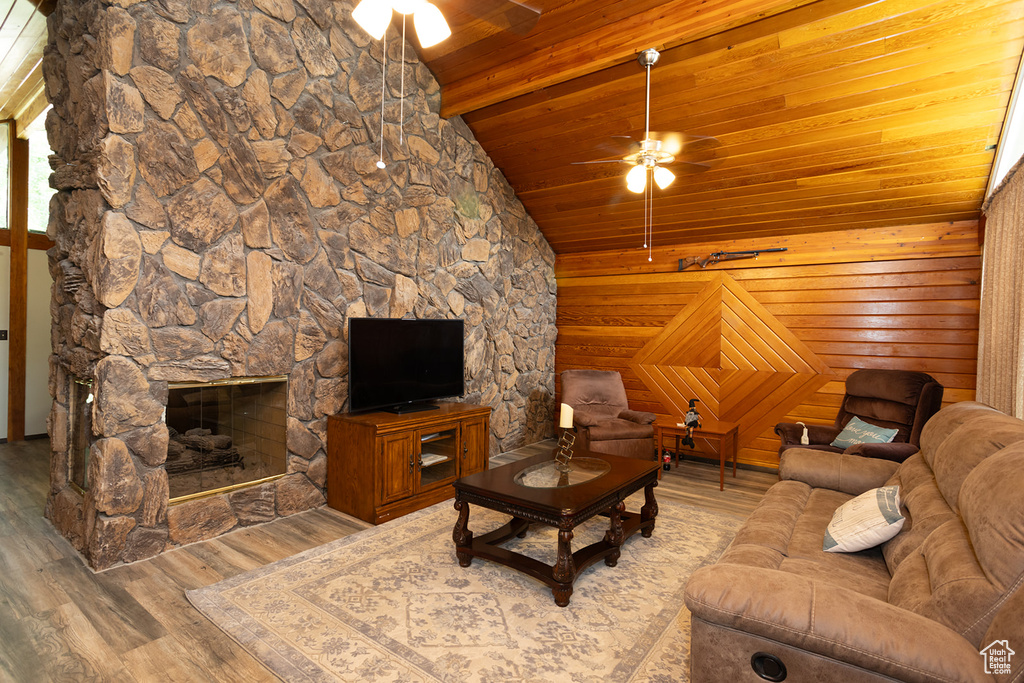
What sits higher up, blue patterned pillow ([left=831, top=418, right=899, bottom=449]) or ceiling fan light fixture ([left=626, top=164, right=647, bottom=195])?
ceiling fan light fixture ([left=626, top=164, right=647, bottom=195])

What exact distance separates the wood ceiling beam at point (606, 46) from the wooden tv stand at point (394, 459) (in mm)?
2688

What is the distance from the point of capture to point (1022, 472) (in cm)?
143

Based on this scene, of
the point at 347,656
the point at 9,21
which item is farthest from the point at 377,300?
the point at 9,21

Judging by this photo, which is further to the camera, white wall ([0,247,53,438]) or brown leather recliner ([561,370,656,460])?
white wall ([0,247,53,438])

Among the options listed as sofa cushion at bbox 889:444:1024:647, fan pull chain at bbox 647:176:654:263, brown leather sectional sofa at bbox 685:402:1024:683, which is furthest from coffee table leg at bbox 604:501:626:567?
fan pull chain at bbox 647:176:654:263

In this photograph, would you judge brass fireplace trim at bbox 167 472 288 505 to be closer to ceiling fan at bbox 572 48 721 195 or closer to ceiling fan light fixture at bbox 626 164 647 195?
ceiling fan at bbox 572 48 721 195

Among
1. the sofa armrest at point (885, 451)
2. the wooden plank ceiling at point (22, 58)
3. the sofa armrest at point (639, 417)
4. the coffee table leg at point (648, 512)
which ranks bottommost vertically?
the coffee table leg at point (648, 512)

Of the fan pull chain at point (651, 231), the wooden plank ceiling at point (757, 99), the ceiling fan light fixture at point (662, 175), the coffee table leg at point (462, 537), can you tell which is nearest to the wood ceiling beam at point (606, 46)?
the wooden plank ceiling at point (757, 99)

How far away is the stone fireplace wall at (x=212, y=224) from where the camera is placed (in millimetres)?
2855

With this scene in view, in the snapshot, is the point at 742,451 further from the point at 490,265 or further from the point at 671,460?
the point at 490,265

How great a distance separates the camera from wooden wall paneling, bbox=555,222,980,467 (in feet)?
14.3

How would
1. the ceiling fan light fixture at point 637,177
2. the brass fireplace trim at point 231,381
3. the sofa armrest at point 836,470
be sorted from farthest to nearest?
the ceiling fan light fixture at point 637,177
the brass fireplace trim at point 231,381
the sofa armrest at point 836,470

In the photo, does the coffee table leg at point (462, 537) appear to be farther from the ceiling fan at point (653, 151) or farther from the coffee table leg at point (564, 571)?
the ceiling fan at point (653, 151)

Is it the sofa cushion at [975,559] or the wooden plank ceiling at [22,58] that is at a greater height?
the wooden plank ceiling at [22,58]
